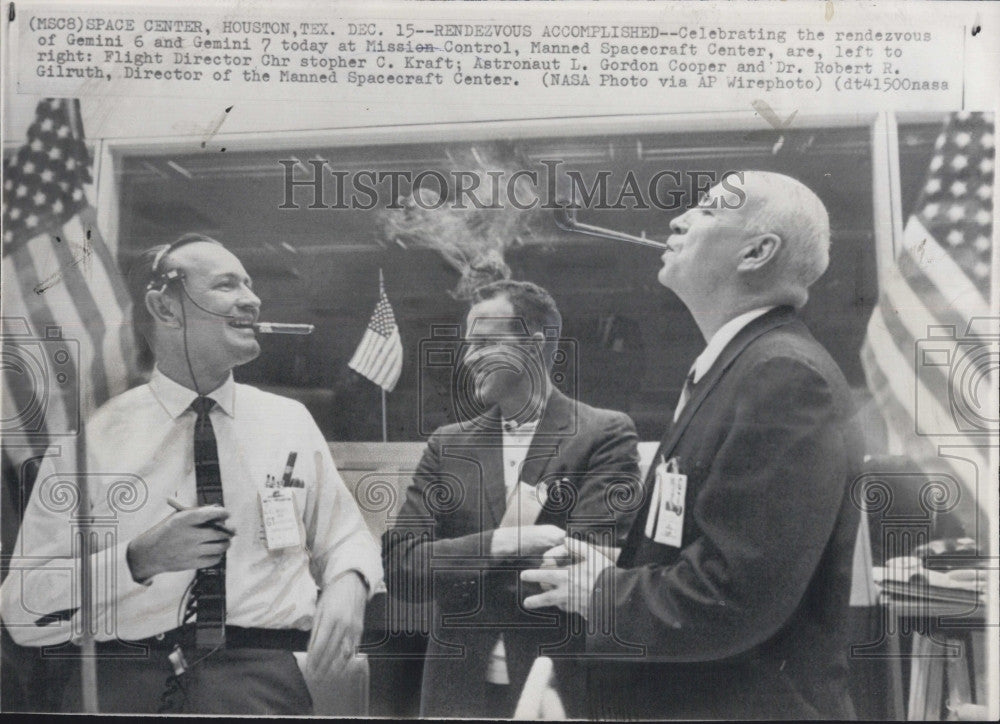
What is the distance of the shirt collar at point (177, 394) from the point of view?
10.3ft

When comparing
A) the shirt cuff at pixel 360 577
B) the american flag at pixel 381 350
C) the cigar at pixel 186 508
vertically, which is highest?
the american flag at pixel 381 350

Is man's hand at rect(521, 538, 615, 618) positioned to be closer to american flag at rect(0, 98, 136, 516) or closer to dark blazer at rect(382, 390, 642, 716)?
dark blazer at rect(382, 390, 642, 716)

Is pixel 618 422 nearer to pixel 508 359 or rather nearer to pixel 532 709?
pixel 508 359

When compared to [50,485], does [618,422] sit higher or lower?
higher

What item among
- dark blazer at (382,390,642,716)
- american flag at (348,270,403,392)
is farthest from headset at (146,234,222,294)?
dark blazer at (382,390,642,716)

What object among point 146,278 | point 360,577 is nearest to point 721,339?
point 360,577

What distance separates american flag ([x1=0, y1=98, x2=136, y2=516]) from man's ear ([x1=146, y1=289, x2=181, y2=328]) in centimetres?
13

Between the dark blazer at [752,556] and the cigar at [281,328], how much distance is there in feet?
4.47

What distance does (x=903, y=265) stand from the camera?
312 cm

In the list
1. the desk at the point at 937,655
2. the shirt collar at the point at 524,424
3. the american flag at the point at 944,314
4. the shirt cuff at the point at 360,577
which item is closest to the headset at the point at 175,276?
the shirt cuff at the point at 360,577

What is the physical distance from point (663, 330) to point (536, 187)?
70cm

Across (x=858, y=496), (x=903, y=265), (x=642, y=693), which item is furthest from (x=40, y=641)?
(x=903, y=265)

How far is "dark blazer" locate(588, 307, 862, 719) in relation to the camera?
299 cm

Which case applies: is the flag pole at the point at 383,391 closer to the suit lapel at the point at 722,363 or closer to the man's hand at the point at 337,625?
the man's hand at the point at 337,625
